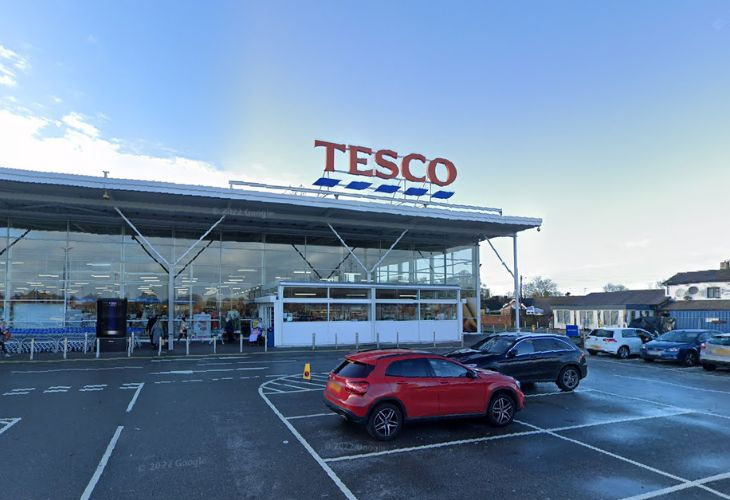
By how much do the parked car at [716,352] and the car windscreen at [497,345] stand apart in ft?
32.3

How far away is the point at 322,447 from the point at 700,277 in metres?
49.2

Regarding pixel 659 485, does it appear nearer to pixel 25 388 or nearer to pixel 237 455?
pixel 237 455

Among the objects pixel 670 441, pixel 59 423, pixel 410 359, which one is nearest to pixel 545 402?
pixel 670 441

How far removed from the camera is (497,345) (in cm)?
1316

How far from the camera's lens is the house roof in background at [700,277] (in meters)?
44.0

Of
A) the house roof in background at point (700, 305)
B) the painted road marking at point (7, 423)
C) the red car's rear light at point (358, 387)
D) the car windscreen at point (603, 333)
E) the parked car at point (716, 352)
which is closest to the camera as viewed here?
the red car's rear light at point (358, 387)

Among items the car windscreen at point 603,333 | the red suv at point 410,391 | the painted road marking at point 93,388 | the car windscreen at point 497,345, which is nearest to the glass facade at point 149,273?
the car windscreen at point 603,333

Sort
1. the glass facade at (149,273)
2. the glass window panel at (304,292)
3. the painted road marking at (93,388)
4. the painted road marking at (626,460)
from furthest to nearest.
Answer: the glass facade at (149,273) < the glass window panel at (304,292) < the painted road marking at (93,388) < the painted road marking at (626,460)

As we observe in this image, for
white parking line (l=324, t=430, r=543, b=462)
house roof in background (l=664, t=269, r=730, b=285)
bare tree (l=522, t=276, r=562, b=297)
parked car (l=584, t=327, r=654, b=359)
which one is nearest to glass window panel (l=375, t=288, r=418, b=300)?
parked car (l=584, t=327, r=654, b=359)

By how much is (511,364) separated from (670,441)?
4266 mm

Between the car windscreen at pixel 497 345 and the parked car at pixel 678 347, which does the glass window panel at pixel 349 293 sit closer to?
the car windscreen at pixel 497 345

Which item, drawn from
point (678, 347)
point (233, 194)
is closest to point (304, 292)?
point (233, 194)

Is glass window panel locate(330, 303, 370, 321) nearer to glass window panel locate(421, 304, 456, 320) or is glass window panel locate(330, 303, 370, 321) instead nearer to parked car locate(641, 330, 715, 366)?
glass window panel locate(421, 304, 456, 320)

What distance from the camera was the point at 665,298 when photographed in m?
44.8
